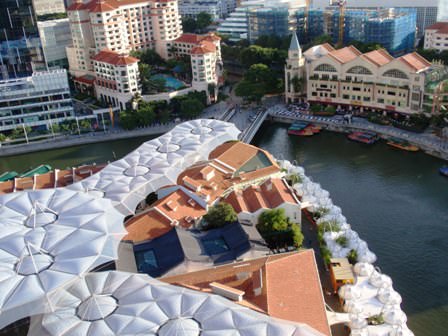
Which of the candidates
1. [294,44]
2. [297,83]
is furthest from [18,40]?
[297,83]

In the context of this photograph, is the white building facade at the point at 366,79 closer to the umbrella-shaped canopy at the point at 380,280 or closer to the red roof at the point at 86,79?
the umbrella-shaped canopy at the point at 380,280

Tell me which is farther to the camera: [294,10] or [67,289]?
[294,10]

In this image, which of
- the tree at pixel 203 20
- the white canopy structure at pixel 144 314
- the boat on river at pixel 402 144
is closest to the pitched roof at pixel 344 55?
the boat on river at pixel 402 144

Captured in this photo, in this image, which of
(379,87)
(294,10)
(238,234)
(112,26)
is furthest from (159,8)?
(238,234)

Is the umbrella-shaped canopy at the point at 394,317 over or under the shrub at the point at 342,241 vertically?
under

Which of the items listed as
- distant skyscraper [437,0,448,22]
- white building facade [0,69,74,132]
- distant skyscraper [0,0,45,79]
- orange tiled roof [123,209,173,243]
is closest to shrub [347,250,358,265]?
orange tiled roof [123,209,173,243]

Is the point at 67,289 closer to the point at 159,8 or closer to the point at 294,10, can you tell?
the point at 159,8

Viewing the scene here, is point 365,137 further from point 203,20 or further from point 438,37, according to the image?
point 203,20
